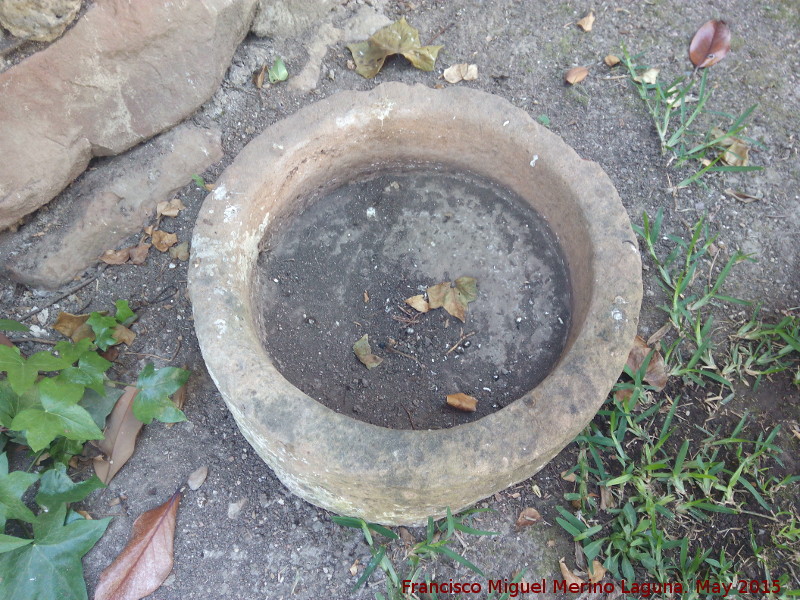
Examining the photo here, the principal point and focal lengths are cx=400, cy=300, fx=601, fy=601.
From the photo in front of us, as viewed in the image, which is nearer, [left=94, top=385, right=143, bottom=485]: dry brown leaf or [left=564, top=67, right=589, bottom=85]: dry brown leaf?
[left=94, top=385, right=143, bottom=485]: dry brown leaf

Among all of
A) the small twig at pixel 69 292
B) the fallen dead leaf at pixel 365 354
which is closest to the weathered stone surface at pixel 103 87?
the small twig at pixel 69 292

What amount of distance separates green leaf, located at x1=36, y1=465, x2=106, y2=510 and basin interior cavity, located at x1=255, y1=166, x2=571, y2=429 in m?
0.65

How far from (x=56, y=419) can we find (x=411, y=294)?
1.06m

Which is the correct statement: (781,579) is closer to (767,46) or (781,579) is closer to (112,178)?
(767,46)

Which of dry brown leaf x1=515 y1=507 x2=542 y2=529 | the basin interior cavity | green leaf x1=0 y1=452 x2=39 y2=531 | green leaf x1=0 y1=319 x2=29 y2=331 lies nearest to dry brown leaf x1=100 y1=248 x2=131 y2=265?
green leaf x1=0 y1=319 x2=29 y2=331

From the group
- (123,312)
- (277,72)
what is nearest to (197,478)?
(123,312)

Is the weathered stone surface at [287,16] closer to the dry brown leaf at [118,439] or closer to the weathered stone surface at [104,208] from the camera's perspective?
the weathered stone surface at [104,208]

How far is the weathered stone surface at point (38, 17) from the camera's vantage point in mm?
1748

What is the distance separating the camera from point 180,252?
2.21m

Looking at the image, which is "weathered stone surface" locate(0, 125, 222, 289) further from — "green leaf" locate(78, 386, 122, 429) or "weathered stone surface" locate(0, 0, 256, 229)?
"green leaf" locate(78, 386, 122, 429)

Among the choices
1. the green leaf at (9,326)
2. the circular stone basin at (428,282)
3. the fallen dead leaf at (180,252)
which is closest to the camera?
the circular stone basin at (428,282)

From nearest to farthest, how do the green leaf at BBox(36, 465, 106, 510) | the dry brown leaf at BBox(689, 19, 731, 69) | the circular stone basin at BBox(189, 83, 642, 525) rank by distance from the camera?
the circular stone basin at BBox(189, 83, 642, 525)
the green leaf at BBox(36, 465, 106, 510)
the dry brown leaf at BBox(689, 19, 731, 69)

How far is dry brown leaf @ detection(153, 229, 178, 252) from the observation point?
7.25ft

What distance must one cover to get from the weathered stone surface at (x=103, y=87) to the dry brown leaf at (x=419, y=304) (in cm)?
120
